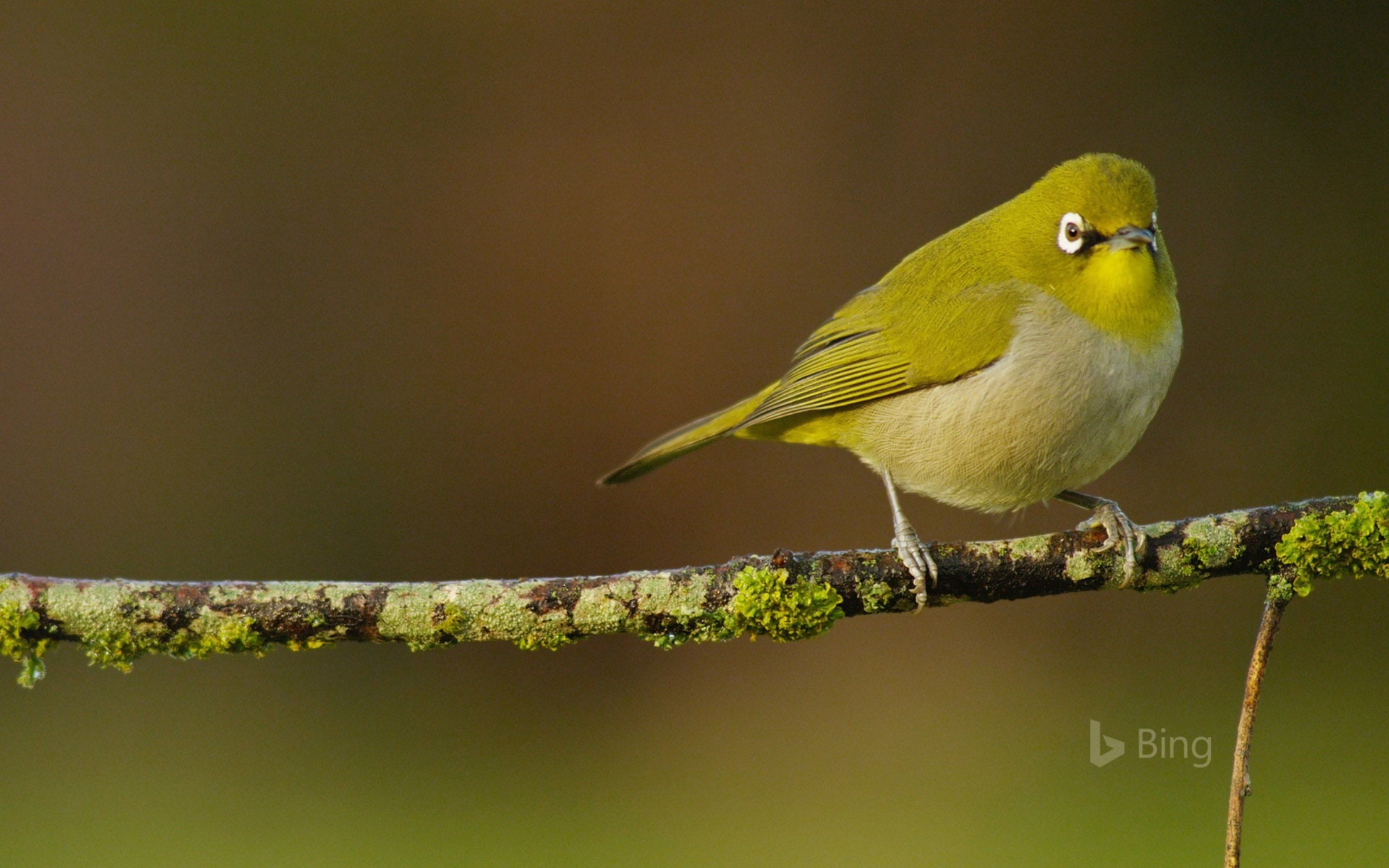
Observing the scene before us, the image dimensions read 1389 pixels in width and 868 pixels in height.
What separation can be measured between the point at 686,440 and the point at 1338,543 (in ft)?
7.44

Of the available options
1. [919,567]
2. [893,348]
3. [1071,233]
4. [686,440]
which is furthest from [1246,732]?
[686,440]

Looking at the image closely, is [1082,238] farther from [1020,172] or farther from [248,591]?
[1020,172]

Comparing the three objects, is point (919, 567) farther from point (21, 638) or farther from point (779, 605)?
point (21, 638)

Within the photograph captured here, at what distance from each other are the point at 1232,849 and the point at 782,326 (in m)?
6.13

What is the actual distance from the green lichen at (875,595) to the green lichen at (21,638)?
77.7 inches

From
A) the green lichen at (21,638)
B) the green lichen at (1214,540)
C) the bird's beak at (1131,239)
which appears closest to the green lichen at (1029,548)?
the green lichen at (1214,540)

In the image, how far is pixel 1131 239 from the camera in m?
3.57

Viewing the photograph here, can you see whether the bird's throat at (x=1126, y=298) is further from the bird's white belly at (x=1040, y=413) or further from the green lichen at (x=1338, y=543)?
the green lichen at (x=1338, y=543)

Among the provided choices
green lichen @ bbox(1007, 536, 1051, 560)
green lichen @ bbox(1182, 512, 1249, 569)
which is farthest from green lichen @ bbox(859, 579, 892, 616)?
green lichen @ bbox(1182, 512, 1249, 569)

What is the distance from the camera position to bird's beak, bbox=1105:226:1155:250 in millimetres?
3553

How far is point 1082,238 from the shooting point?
3.72 m

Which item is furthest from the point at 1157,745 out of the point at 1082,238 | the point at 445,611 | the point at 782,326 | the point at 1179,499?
the point at 445,611

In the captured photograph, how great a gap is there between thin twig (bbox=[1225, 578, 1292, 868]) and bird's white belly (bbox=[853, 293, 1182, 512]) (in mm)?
931

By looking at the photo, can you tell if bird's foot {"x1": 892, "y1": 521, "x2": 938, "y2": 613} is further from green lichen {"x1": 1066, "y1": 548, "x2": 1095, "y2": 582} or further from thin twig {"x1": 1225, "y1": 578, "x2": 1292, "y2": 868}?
thin twig {"x1": 1225, "y1": 578, "x2": 1292, "y2": 868}
